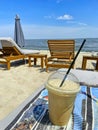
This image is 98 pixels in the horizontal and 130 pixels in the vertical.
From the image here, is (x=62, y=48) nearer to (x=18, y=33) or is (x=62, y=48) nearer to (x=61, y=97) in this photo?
(x=18, y=33)

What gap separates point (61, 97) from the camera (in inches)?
49.7

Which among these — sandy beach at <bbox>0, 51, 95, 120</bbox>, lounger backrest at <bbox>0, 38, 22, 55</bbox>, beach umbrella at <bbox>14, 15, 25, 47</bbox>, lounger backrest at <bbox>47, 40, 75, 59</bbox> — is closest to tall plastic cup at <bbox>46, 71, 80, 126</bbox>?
sandy beach at <bbox>0, 51, 95, 120</bbox>

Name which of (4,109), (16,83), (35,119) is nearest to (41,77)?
(16,83)

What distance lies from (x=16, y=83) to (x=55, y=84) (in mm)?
2720

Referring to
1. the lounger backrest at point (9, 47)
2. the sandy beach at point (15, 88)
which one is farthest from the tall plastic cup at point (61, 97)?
the lounger backrest at point (9, 47)

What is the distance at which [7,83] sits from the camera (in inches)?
154

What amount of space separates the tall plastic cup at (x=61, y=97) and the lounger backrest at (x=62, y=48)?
3.80 meters

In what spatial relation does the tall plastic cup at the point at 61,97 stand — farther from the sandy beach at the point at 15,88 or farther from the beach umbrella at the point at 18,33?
the beach umbrella at the point at 18,33

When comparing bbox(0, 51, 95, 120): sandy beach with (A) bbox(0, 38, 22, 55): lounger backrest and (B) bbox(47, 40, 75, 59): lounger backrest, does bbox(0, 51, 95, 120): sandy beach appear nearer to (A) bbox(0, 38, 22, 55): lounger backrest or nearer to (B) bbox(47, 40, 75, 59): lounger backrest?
(B) bbox(47, 40, 75, 59): lounger backrest

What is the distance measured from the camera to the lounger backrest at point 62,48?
17.0ft

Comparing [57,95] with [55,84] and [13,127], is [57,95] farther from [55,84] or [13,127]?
[13,127]

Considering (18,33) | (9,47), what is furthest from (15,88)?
(18,33)

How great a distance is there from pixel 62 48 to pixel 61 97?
4.13m

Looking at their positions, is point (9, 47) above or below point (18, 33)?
below
